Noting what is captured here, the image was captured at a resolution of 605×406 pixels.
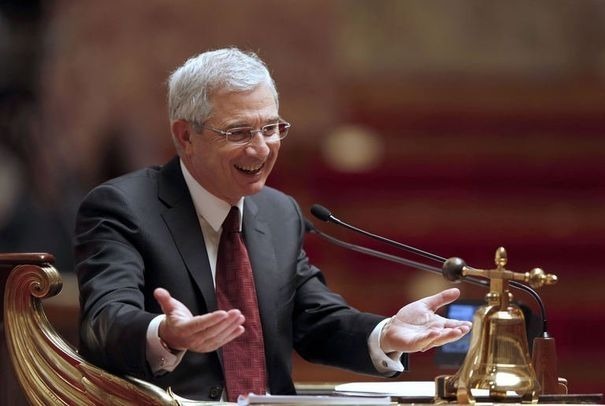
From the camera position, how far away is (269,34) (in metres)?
6.77

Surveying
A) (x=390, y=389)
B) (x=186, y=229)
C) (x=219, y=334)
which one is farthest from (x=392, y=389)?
(x=219, y=334)

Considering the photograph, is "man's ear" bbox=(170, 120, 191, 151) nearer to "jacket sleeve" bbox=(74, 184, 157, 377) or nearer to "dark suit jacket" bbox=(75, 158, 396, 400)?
"dark suit jacket" bbox=(75, 158, 396, 400)

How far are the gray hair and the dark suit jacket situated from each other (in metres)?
0.16

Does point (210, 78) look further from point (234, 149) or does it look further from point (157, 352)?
point (157, 352)

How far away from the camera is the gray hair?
9.30 feet

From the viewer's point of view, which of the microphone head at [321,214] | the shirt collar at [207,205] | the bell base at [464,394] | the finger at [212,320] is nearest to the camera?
the finger at [212,320]

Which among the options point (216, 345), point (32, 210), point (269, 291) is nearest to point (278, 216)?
point (269, 291)

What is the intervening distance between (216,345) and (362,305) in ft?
13.9

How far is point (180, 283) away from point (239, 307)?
146mm

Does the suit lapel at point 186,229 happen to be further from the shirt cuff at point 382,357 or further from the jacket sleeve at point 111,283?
the shirt cuff at point 382,357

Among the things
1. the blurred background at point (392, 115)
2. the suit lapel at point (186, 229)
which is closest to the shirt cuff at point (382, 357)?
the suit lapel at point (186, 229)

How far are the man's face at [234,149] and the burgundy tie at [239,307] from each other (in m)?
0.09

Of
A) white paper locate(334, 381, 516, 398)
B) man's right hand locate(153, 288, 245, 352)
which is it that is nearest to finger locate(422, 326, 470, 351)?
white paper locate(334, 381, 516, 398)

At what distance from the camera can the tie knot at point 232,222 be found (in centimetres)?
293
